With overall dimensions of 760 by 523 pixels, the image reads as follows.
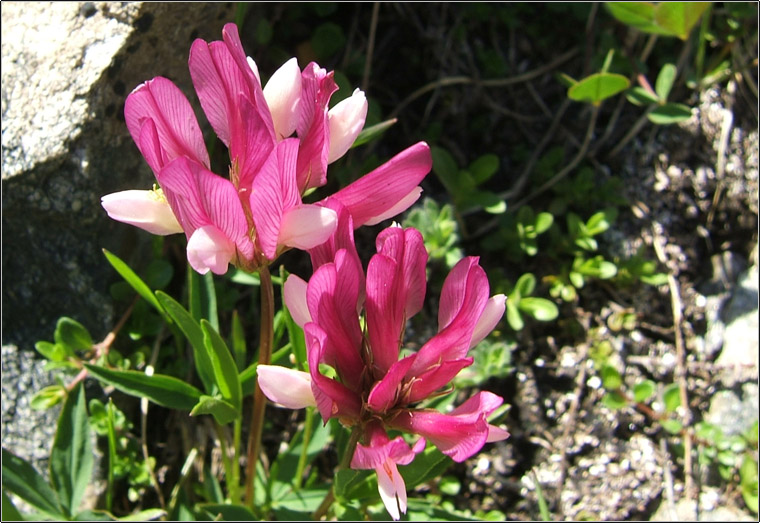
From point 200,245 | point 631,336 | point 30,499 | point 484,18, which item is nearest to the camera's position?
point 200,245

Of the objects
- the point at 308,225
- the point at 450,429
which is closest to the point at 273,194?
the point at 308,225

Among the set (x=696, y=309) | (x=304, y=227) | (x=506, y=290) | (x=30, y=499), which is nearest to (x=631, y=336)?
(x=696, y=309)

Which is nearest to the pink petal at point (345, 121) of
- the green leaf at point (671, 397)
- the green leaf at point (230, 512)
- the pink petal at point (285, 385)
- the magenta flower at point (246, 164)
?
the magenta flower at point (246, 164)

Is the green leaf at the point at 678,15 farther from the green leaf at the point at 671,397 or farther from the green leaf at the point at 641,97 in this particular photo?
the green leaf at the point at 671,397

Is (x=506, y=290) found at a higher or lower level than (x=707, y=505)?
higher

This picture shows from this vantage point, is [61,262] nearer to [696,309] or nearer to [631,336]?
[631,336]

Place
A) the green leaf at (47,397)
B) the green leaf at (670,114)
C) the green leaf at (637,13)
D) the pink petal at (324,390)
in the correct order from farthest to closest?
the green leaf at (670,114) < the green leaf at (637,13) < the green leaf at (47,397) < the pink petal at (324,390)

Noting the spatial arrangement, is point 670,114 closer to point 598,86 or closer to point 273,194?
point 598,86

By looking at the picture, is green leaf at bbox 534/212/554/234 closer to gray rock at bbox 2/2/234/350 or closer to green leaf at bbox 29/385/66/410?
gray rock at bbox 2/2/234/350
